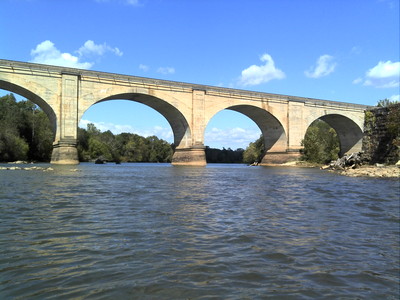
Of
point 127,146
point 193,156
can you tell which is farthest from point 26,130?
point 127,146

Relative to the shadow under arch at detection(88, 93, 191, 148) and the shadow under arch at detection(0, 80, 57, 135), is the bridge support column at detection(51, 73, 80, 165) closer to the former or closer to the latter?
the shadow under arch at detection(0, 80, 57, 135)

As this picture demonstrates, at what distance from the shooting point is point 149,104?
40.0m

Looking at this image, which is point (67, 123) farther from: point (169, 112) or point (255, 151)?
point (255, 151)

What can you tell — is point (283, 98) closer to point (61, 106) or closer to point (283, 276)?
point (61, 106)

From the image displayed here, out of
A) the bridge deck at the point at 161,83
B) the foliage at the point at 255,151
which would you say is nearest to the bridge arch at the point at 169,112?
the bridge deck at the point at 161,83

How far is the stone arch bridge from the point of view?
3122 cm

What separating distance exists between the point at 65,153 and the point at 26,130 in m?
31.4

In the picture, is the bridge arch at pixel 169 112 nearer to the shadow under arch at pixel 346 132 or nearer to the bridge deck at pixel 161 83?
the bridge deck at pixel 161 83

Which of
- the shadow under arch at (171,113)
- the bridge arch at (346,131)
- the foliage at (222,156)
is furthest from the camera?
the foliage at (222,156)

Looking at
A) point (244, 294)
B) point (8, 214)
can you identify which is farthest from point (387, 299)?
point (8, 214)

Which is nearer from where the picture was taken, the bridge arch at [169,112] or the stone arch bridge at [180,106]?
the stone arch bridge at [180,106]

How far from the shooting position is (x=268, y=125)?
48562 mm

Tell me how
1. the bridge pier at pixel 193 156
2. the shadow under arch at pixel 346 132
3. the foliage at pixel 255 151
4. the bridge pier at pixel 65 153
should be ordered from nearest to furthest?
1. the bridge pier at pixel 65 153
2. the bridge pier at pixel 193 156
3. the shadow under arch at pixel 346 132
4. the foliage at pixel 255 151

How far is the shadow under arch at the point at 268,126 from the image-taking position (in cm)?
4538
